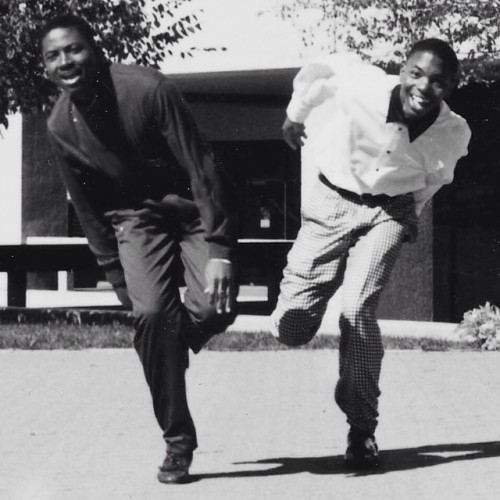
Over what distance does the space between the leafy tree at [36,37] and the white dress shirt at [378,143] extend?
260 inches

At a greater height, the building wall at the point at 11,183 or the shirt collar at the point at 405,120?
the shirt collar at the point at 405,120

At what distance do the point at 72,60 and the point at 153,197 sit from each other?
62 cm

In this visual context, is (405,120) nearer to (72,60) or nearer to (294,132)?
(294,132)

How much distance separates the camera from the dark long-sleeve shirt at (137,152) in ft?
16.2

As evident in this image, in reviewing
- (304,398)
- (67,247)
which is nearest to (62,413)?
(304,398)

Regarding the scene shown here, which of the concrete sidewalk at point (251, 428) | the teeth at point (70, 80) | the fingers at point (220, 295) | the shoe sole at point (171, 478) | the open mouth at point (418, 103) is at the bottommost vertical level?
the concrete sidewalk at point (251, 428)

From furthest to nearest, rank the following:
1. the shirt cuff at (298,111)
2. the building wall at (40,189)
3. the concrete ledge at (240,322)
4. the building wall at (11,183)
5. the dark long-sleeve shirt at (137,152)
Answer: the building wall at (40,189) < the building wall at (11,183) < the concrete ledge at (240,322) < the shirt cuff at (298,111) < the dark long-sleeve shirt at (137,152)

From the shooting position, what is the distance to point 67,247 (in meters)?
14.2

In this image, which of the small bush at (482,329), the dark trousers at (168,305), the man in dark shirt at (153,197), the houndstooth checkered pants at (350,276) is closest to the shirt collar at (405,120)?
the houndstooth checkered pants at (350,276)

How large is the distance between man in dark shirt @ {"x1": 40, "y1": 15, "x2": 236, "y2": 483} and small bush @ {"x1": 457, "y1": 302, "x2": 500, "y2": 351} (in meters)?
5.38

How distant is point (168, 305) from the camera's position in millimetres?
5078

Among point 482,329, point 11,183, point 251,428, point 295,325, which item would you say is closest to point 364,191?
point 295,325

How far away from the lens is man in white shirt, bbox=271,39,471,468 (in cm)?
538

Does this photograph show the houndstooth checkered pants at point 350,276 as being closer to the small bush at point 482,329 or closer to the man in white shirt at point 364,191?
the man in white shirt at point 364,191
